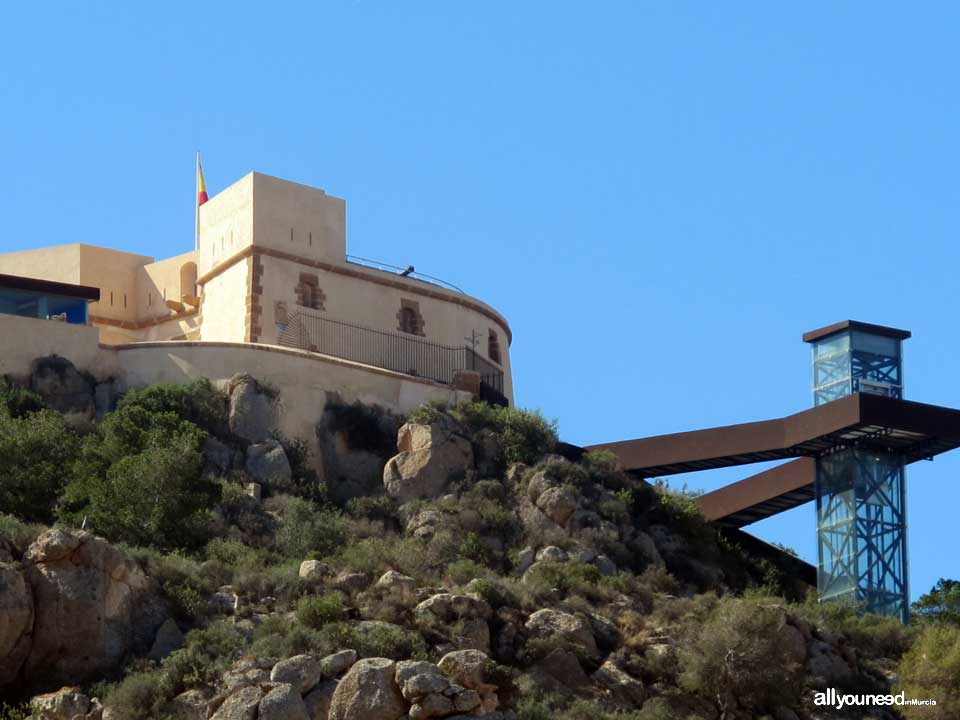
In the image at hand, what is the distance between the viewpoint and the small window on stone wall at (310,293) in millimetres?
61938

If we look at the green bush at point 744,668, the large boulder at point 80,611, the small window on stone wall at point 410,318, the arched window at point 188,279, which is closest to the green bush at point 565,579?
the green bush at point 744,668

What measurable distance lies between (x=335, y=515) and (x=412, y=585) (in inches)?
266

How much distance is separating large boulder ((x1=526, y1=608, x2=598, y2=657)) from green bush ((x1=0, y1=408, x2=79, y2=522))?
39.5 ft

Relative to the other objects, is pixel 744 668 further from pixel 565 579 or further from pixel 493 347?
pixel 493 347

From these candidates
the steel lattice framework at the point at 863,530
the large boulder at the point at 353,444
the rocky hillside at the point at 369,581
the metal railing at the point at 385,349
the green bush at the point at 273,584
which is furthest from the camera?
the metal railing at the point at 385,349

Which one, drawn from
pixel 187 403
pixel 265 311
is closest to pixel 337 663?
pixel 187 403

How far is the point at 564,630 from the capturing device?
4612 cm

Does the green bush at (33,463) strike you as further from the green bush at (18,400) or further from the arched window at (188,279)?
the arched window at (188,279)

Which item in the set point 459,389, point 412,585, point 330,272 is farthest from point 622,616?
point 330,272

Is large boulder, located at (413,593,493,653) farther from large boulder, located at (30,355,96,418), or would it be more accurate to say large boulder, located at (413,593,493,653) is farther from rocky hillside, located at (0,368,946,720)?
large boulder, located at (30,355,96,418)

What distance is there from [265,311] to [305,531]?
1127 centimetres

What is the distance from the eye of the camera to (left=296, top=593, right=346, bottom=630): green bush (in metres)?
44.1

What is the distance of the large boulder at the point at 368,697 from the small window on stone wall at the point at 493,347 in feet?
83.4

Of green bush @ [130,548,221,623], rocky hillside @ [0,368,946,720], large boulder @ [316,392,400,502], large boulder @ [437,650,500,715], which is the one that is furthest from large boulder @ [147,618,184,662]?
large boulder @ [316,392,400,502]
